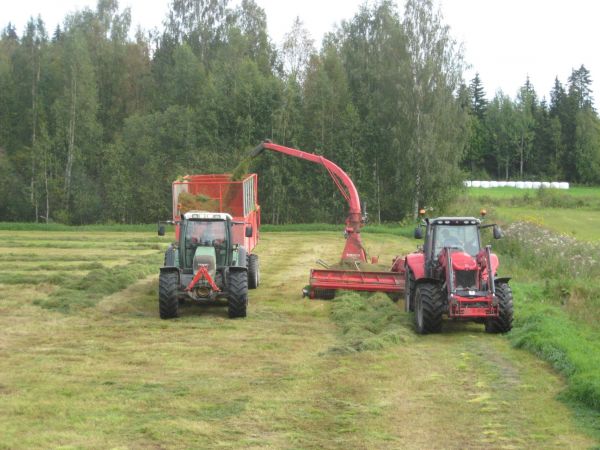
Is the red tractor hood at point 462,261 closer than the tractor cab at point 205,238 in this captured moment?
Yes

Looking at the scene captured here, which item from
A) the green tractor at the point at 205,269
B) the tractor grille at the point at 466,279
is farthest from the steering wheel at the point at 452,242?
the green tractor at the point at 205,269

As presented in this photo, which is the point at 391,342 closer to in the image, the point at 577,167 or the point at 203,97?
the point at 203,97

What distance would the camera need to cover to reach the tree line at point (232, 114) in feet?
139

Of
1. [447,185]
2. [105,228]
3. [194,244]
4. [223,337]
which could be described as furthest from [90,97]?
[223,337]

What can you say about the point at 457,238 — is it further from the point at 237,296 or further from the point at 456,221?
the point at 237,296

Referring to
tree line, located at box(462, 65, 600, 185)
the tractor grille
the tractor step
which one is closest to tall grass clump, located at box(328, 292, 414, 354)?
the tractor step

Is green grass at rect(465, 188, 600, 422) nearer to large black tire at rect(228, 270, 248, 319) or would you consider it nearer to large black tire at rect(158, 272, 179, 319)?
large black tire at rect(228, 270, 248, 319)

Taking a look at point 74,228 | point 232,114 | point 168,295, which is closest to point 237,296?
point 168,295

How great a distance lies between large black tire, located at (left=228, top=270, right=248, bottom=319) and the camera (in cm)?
1488

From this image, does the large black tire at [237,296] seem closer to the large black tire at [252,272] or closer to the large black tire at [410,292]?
the large black tire at [410,292]

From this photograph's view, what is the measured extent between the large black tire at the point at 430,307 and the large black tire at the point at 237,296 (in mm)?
3284

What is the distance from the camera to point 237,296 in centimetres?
1488

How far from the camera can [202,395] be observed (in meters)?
9.40

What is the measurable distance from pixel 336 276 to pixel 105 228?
2382 centimetres
